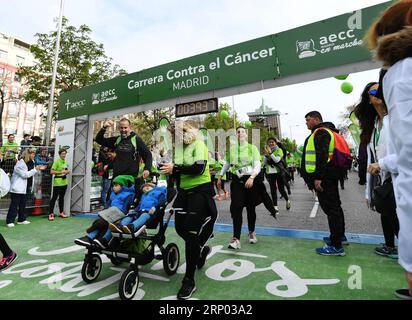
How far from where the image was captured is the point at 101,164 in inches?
367

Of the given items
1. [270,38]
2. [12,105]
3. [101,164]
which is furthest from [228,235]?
[12,105]

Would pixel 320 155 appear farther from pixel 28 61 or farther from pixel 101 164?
pixel 28 61

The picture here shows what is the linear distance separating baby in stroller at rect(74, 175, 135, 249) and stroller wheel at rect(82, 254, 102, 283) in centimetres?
24

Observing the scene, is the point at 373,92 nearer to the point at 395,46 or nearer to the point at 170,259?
the point at 395,46

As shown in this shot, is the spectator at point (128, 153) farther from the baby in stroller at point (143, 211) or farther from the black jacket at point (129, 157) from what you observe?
the baby in stroller at point (143, 211)

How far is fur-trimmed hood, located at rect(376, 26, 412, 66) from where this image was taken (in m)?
1.20

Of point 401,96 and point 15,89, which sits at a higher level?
point 15,89

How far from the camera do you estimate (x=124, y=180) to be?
366cm

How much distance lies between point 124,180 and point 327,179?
292 centimetres

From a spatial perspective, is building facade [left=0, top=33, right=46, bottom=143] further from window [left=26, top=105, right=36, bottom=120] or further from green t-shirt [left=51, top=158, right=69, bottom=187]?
green t-shirt [left=51, top=158, right=69, bottom=187]

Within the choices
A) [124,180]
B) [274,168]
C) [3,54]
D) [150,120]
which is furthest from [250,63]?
[3,54]

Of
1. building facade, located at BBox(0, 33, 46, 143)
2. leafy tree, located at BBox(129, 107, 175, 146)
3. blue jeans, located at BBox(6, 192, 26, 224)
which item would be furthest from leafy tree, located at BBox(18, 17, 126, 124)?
building facade, located at BBox(0, 33, 46, 143)

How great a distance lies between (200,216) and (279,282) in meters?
1.18

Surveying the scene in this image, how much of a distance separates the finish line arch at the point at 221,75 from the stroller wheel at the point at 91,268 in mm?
4142
